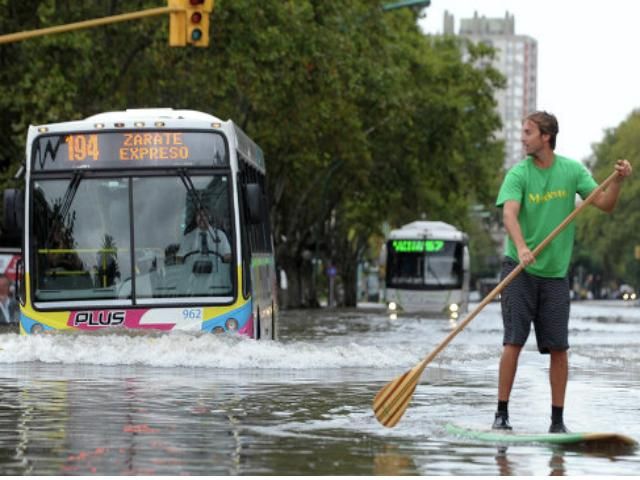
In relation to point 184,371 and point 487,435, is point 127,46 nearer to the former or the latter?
point 184,371

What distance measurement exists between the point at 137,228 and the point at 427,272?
41013 mm

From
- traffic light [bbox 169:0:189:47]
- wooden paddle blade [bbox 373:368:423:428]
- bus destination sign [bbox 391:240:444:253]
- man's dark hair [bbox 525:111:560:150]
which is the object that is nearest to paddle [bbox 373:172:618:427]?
wooden paddle blade [bbox 373:368:423:428]

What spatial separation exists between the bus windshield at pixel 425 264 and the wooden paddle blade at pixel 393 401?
1992 inches

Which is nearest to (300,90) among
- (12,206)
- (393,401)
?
(12,206)

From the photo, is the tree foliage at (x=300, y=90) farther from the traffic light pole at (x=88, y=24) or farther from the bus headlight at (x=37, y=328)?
the bus headlight at (x=37, y=328)

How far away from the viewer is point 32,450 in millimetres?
10297

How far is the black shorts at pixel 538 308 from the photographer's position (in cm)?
1181

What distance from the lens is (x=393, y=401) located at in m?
11.7

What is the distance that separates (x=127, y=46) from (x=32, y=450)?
3407 cm

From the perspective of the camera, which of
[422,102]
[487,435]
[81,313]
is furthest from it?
[422,102]

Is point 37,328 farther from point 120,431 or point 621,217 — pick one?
point 621,217

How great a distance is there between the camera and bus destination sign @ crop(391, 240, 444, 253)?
6297cm

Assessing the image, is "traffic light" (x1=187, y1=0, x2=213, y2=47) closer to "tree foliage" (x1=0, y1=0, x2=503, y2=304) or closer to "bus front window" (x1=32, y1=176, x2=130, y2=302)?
"bus front window" (x1=32, y1=176, x2=130, y2=302)

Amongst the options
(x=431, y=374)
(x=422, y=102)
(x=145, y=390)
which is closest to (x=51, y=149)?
(x=431, y=374)
